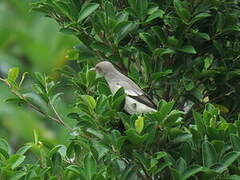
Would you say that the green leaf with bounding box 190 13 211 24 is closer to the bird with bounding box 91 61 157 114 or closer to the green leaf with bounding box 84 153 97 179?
the bird with bounding box 91 61 157 114

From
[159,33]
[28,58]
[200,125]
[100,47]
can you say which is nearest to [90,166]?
[200,125]

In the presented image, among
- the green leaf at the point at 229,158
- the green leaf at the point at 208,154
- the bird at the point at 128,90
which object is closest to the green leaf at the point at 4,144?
the bird at the point at 128,90

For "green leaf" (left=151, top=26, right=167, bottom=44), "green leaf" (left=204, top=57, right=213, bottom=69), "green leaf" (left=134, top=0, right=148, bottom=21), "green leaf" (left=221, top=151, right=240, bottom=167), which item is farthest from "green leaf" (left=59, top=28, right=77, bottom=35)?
"green leaf" (left=221, top=151, right=240, bottom=167)

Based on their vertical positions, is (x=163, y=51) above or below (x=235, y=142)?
above

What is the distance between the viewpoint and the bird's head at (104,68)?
4910 millimetres

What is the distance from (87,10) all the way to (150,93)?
0.74 metres

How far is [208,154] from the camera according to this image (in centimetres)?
389

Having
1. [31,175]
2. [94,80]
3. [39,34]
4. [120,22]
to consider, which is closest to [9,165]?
[31,175]

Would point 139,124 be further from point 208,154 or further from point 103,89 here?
point 103,89

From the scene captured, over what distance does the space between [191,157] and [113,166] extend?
0.48 m

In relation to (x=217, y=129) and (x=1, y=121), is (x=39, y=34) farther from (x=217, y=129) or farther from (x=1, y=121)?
(x=217, y=129)

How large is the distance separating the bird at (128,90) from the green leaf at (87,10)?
47cm

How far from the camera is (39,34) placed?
8.23m

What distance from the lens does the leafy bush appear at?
395cm
